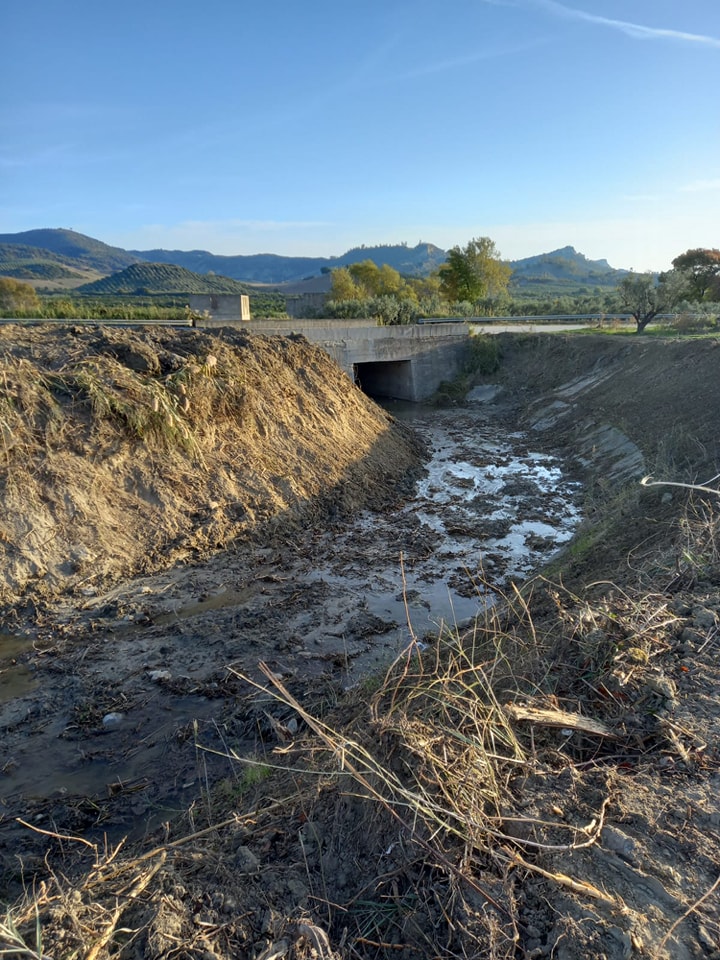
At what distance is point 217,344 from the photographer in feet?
43.6

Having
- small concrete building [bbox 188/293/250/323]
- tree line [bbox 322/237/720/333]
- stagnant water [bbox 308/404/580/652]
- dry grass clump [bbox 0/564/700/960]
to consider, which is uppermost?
tree line [bbox 322/237/720/333]

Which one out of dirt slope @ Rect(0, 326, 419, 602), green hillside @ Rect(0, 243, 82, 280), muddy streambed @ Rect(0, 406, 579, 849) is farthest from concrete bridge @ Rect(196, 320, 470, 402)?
green hillside @ Rect(0, 243, 82, 280)

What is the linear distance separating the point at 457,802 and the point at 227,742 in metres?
3.28

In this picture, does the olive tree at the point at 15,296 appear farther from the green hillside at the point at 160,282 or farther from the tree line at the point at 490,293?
the green hillside at the point at 160,282

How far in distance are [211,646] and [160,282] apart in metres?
138

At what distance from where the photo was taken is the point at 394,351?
25.3m

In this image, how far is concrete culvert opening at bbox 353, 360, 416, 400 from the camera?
87.5ft

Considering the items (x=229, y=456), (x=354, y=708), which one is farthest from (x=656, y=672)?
(x=229, y=456)

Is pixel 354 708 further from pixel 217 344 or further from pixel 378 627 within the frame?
pixel 217 344

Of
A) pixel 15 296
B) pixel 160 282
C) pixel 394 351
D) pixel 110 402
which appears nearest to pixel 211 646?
pixel 110 402

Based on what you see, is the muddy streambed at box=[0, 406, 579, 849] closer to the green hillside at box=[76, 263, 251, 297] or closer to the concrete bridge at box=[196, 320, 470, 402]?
the concrete bridge at box=[196, 320, 470, 402]

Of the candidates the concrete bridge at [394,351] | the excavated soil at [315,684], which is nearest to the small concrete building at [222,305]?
the concrete bridge at [394,351]

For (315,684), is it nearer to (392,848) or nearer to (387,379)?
(392,848)

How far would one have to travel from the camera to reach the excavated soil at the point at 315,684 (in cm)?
275
